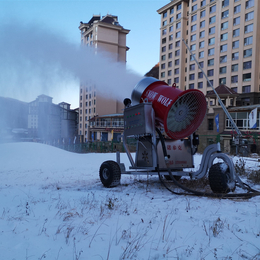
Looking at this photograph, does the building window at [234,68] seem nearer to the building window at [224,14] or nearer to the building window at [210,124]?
the building window at [224,14]

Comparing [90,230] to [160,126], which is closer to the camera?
[90,230]

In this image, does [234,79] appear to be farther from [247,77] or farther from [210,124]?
[210,124]

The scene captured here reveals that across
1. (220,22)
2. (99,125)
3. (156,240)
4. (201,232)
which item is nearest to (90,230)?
(156,240)

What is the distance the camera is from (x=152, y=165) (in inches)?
260

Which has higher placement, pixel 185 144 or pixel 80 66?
pixel 80 66

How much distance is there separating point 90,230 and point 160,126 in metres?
3.79

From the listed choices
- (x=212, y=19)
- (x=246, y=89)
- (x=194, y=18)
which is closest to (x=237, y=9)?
(x=212, y=19)

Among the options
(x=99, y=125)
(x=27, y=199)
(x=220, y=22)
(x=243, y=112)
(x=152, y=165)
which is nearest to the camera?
(x=27, y=199)

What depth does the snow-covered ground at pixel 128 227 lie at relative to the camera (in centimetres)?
298

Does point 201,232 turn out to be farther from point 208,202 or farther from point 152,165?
point 152,165

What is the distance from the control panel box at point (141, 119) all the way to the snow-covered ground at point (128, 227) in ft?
5.34

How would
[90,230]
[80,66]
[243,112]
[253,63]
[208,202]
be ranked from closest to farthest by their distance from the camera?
[90,230] → [208,202] → [80,66] → [243,112] → [253,63]

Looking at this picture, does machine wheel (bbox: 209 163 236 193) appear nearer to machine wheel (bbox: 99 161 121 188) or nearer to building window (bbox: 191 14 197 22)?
machine wheel (bbox: 99 161 121 188)

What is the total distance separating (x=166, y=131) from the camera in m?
6.16
